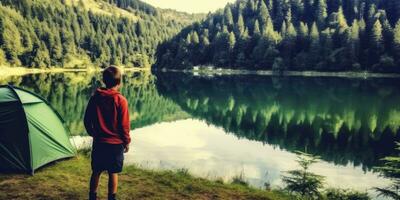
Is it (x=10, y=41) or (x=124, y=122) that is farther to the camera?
(x=10, y=41)

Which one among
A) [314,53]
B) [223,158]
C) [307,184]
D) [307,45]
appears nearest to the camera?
[307,184]

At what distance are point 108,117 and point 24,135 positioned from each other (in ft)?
20.7

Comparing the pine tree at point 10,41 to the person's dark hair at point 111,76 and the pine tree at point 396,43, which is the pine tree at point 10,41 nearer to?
the pine tree at point 396,43

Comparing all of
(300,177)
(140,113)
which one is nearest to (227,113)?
(140,113)

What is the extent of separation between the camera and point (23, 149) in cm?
1334

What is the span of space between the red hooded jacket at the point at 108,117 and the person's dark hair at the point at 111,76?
15 cm

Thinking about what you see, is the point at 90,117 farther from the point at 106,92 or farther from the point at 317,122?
the point at 317,122

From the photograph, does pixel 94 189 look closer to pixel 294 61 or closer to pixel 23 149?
pixel 23 149

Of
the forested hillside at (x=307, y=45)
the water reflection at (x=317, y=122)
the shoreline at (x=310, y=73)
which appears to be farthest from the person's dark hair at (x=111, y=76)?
the shoreline at (x=310, y=73)

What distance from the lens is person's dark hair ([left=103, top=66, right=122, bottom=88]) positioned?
8.41 m

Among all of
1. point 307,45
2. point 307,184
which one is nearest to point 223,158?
point 307,184

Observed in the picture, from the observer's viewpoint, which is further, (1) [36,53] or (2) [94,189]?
(1) [36,53]

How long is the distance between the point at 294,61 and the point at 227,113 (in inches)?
3906

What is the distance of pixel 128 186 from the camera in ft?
39.2
